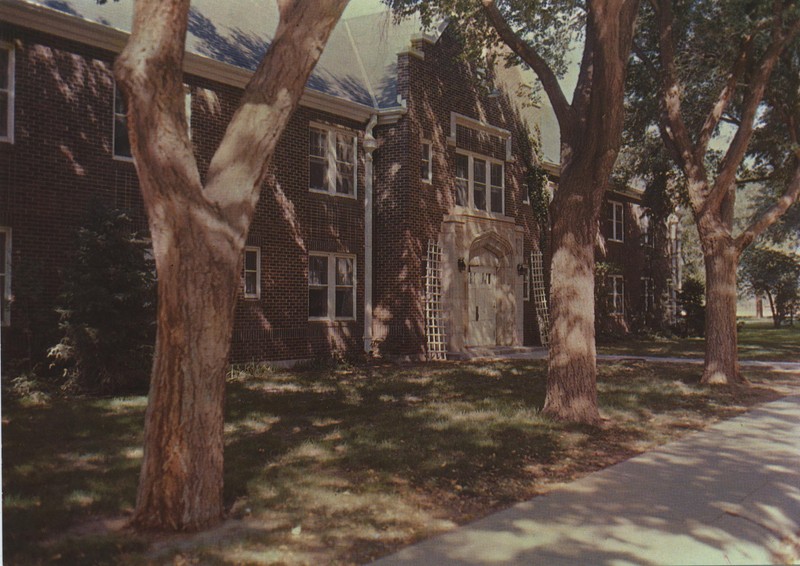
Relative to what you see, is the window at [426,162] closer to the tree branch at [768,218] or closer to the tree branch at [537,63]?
the tree branch at [768,218]

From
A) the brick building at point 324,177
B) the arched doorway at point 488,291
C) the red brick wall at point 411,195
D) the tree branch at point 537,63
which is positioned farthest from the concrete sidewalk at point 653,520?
the arched doorway at point 488,291

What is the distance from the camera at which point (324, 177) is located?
18.8 m

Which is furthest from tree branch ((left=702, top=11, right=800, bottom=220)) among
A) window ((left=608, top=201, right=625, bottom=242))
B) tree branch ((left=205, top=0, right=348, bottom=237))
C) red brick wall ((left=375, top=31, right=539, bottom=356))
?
window ((left=608, top=201, right=625, bottom=242))

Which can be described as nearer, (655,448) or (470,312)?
(655,448)

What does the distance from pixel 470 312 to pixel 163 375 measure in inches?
686

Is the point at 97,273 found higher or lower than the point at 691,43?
lower

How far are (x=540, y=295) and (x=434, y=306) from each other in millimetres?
5575

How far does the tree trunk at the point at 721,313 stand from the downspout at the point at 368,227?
27.2ft

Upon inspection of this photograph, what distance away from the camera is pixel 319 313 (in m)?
18.6

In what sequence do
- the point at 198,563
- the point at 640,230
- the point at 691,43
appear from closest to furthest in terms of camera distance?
the point at 198,563 → the point at 691,43 → the point at 640,230

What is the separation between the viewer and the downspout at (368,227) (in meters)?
19.3

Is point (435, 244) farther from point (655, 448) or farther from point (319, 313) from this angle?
point (655, 448)

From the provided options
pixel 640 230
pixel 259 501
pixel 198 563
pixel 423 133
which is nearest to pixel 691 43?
pixel 423 133

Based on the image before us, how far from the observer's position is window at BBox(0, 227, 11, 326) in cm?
1259
